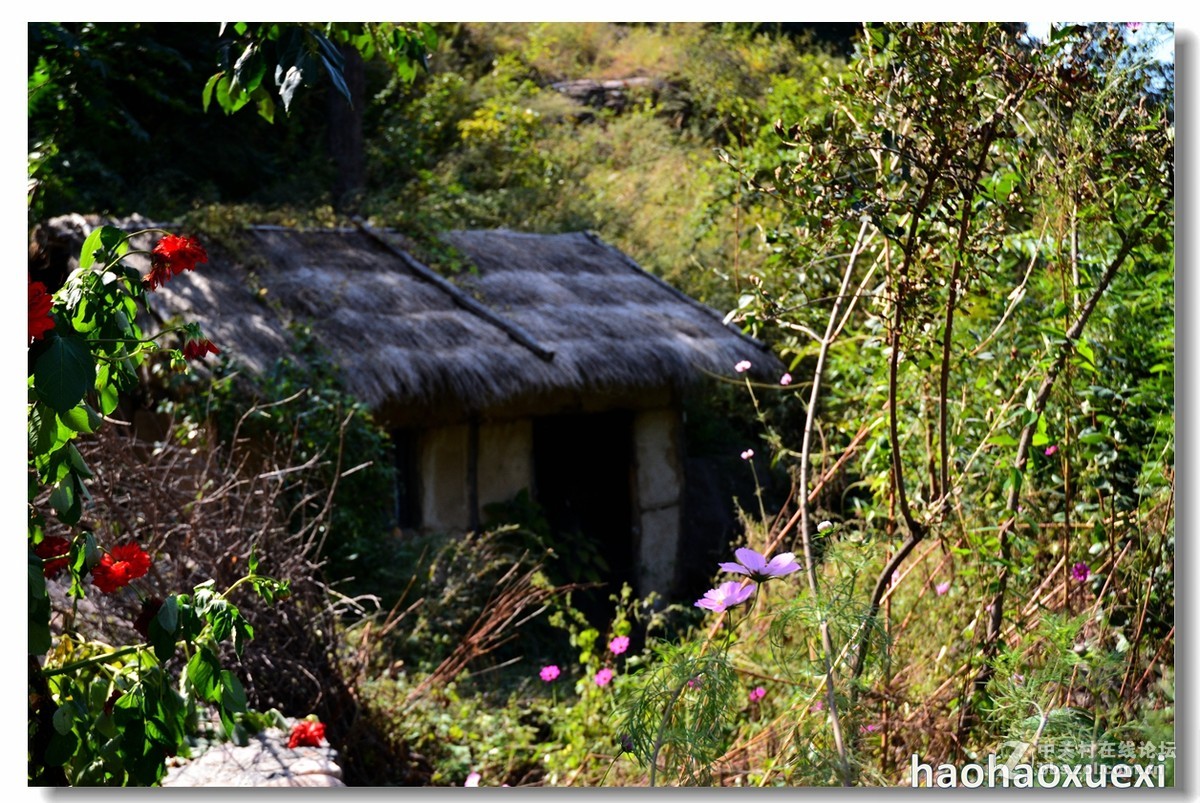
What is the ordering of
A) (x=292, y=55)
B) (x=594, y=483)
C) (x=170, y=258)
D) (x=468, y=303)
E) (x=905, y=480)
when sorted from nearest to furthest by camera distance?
(x=170, y=258)
(x=292, y=55)
(x=905, y=480)
(x=468, y=303)
(x=594, y=483)

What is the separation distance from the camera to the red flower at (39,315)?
1794mm

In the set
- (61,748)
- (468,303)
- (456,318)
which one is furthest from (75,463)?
(468,303)

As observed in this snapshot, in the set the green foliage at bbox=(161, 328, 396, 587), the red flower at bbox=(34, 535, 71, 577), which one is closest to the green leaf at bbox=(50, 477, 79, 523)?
the red flower at bbox=(34, 535, 71, 577)

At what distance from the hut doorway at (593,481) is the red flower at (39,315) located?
194 inches

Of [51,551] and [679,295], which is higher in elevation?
[679,295]

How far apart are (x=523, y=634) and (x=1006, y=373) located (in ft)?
9.71

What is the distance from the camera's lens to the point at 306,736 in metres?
2.91

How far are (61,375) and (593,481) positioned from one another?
5407mm

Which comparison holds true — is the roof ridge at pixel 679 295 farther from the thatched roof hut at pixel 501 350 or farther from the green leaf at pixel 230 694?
the green leaf at pixel 230 694

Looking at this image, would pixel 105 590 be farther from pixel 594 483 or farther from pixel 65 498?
pixel 594 483

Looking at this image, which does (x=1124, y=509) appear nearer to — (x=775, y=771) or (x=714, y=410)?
(x=775, y=771)

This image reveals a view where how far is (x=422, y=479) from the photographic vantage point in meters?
5.79

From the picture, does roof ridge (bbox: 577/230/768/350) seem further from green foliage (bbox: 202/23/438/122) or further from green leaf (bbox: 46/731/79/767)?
green leaf (bbox: 46/731/79/767)

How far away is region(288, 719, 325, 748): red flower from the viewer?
9.53 ft
